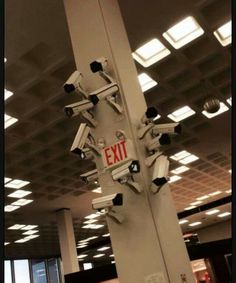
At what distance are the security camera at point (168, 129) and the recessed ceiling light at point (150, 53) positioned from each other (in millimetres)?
3634

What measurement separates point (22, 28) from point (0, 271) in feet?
15.7

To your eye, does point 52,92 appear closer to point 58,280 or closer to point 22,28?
point 22,28

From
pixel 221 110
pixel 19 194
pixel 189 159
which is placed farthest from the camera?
pixel 189 159

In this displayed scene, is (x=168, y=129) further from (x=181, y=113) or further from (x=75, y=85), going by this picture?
(x=181, y=113)

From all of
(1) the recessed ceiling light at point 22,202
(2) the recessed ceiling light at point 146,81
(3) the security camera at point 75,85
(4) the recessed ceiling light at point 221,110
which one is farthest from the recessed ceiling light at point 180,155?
(3) the security camera at point 75,85

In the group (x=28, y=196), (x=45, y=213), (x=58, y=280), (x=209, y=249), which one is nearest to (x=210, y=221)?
(x=58, y=280)

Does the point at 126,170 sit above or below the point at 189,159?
below

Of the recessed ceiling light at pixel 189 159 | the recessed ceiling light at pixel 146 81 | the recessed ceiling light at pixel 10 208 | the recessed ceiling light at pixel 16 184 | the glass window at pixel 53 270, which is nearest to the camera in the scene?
the recessed ceiling light at pixel 146 81

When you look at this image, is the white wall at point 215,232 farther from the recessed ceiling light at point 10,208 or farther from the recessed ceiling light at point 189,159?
the recessed ceiling light at point 10,208

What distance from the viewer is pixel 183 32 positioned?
6.24m

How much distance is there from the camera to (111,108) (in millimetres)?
3146

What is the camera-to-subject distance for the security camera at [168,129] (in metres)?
2.79

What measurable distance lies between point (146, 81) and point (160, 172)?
4.92 metres

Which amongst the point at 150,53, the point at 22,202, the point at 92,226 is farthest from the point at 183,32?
the point at 92,226
